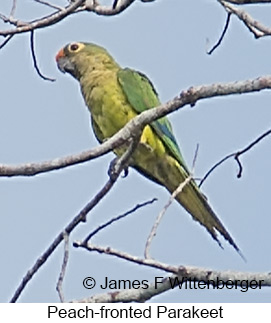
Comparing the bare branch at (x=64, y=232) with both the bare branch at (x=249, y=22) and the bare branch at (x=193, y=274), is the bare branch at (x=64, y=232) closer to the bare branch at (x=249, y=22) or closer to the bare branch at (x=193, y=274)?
the bare branch at (x=193, y=274)

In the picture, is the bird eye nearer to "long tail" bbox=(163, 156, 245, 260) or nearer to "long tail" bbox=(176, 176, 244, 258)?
"long tail" bbox=(163, 156, 245, 260)

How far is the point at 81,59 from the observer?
589 cm

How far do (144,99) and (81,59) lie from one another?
0.80 metres

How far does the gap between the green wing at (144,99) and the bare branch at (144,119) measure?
187 cm

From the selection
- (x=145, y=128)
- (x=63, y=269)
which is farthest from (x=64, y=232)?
(x=145, y=128)

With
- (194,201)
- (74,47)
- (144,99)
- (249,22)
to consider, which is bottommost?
(194,201)

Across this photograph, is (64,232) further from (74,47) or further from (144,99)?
(74,47)

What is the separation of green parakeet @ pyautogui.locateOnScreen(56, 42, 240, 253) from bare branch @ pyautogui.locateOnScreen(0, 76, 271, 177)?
66.2 inches

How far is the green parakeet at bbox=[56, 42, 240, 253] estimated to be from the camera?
5125mm

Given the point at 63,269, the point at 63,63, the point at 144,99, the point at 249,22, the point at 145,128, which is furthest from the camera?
the point at 63,63

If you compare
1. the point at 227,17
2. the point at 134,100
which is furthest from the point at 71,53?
the point at 227,17

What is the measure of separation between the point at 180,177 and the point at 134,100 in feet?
2.00

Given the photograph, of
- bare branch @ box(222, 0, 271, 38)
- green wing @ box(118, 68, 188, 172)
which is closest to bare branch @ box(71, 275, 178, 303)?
bare branch @ box(222, 0, 271, 38)

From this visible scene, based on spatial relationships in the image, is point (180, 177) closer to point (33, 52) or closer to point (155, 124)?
point (155, 124)
